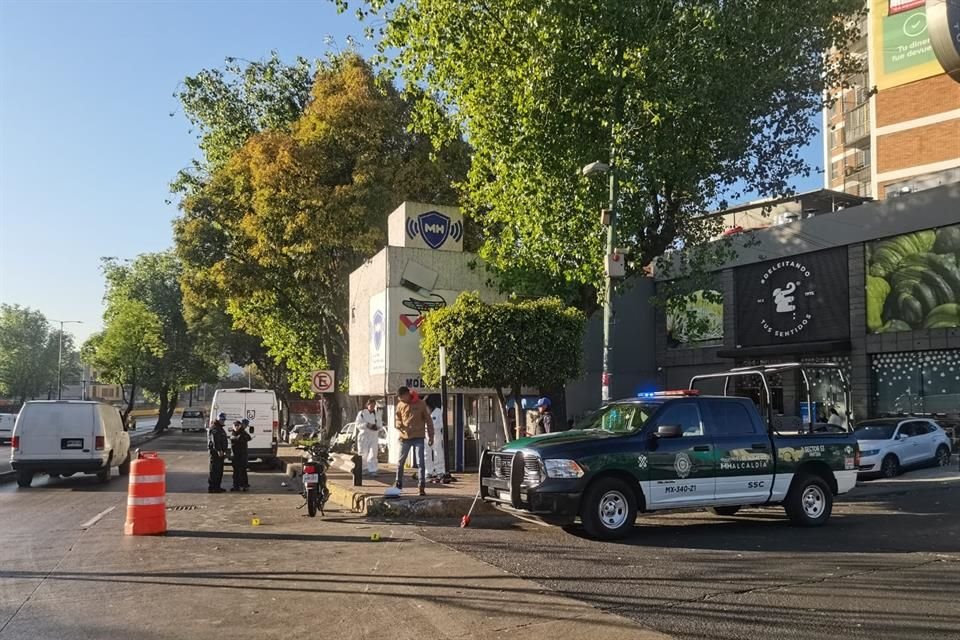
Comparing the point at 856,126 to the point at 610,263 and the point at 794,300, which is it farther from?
the point at 610,263

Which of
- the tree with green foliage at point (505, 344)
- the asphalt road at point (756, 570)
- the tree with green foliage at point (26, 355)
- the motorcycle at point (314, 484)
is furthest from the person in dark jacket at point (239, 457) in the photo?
the tree with green foliage at point (26, 355)

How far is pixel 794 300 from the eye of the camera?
3080 cm

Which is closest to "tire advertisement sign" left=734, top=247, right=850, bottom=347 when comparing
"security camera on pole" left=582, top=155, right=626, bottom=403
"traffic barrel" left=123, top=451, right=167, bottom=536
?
"security camera on pole" left=582, top=155, right=626, bottom=403

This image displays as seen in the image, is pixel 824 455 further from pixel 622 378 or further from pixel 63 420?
pixel 622 378

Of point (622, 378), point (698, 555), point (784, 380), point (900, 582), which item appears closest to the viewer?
point (900, 582)

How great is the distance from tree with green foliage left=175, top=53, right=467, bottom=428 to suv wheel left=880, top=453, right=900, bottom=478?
14.0 m

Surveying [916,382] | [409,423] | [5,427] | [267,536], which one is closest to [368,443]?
[409,423]

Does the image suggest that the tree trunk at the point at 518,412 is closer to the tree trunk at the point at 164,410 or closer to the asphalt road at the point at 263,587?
the asphalt road at the point at 263,587

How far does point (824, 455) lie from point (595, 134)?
25.8 feet

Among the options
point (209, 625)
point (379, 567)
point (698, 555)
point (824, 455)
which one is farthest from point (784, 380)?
point (209, 625)

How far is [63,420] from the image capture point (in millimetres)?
18078

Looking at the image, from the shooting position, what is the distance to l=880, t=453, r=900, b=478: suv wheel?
20.1 meters

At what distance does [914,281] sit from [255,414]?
21196 millimetres

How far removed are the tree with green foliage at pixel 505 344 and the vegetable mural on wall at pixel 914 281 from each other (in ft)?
50.2
